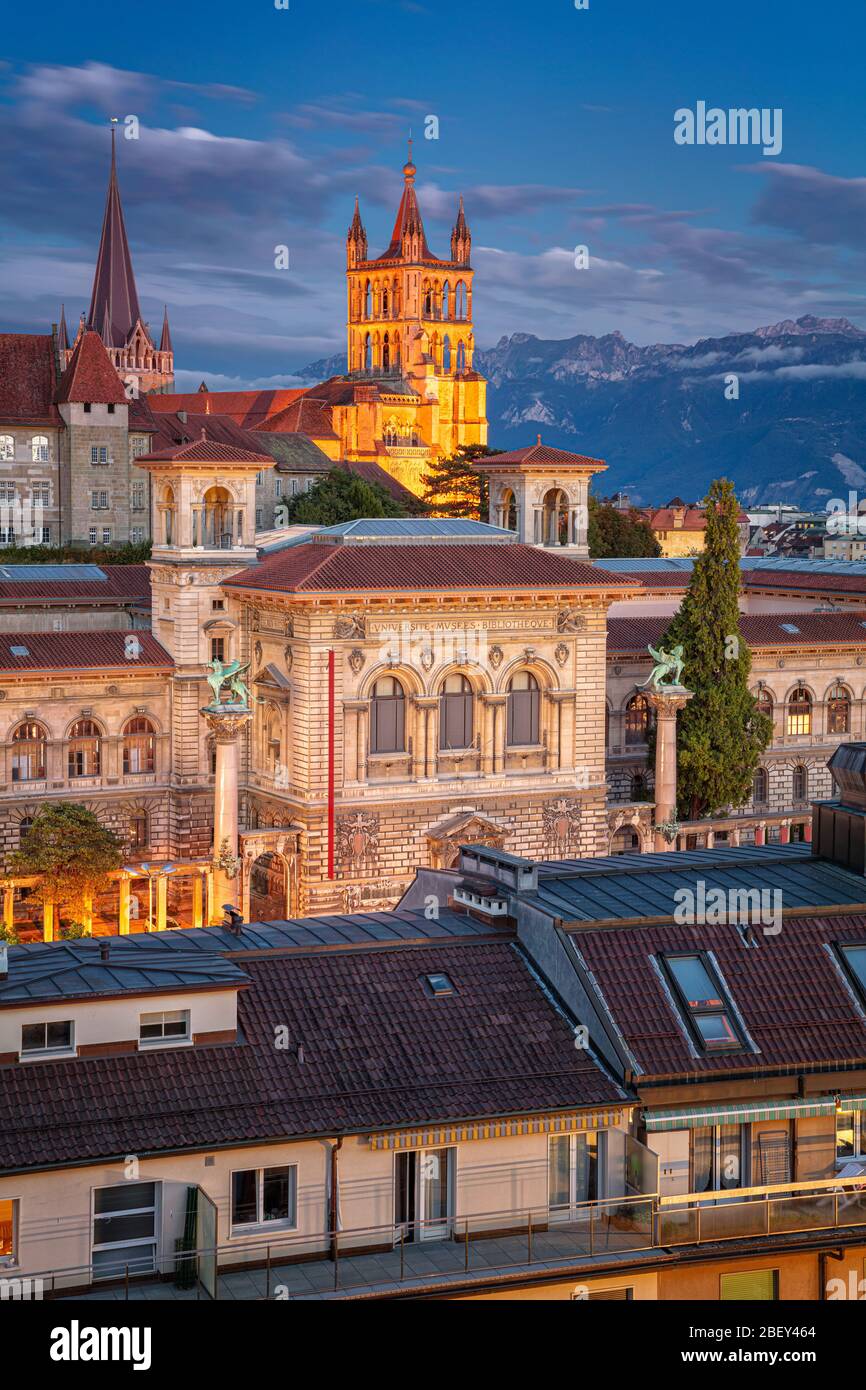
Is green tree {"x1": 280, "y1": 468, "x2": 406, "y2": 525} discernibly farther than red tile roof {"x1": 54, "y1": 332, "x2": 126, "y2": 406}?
Yes

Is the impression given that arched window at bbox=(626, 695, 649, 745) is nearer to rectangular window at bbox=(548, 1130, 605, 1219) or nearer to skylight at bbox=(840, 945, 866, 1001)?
skylight at bbox=(840, 945, 866, 1001)

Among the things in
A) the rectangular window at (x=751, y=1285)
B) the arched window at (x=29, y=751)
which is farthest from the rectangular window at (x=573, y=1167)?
the arched window at (x=29, y=751)

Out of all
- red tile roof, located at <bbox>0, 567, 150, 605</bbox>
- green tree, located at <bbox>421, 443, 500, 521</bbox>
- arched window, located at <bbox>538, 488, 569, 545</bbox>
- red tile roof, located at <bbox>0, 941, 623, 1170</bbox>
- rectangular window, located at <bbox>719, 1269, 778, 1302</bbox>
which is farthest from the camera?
green tree, located at <bbox>421, 443, 500, 521</bbox>

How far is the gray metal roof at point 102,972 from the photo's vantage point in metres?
29.4

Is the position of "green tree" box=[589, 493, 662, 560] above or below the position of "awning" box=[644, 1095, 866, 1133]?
above

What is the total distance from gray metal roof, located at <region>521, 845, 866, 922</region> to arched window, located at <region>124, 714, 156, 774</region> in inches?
1285

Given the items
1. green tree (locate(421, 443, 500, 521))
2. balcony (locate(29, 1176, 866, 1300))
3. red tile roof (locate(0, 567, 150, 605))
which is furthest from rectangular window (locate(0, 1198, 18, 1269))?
green tree (locate(421, 443, 500, 521))

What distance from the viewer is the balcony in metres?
27.6

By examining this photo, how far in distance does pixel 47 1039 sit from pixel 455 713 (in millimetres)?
40847

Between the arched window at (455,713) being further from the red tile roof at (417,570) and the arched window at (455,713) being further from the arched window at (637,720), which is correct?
the arched window at (637,720)

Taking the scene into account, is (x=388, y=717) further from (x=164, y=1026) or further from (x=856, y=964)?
(x=164, y=1026)

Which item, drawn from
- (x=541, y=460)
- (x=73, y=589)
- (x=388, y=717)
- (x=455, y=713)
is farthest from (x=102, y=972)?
(x=73, y=589)

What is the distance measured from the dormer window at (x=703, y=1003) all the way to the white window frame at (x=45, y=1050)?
10.3m
